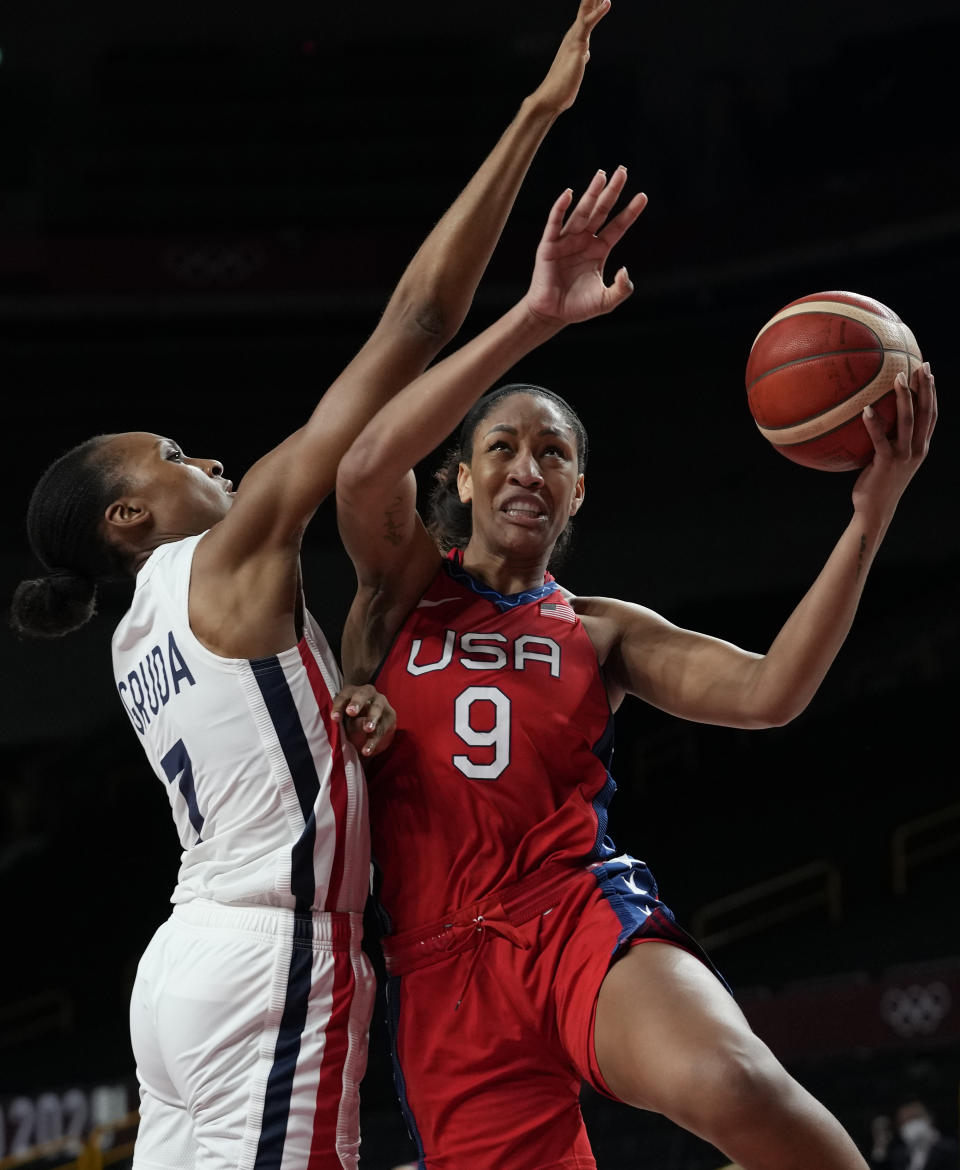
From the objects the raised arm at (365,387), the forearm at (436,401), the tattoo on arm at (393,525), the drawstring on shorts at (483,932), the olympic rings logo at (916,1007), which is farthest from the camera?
the olympic rings logo at (916,1007)

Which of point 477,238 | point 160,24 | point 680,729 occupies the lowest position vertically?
point 680,729

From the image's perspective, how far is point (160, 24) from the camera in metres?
13.5

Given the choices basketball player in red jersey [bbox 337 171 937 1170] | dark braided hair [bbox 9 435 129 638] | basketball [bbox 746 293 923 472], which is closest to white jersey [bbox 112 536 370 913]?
basketball player in red jersey [bbox 337 171 937 1170]

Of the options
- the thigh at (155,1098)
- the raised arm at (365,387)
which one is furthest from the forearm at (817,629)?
the thigh at (155,1098)

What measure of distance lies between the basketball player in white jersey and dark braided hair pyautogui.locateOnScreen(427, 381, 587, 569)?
2.32 ft

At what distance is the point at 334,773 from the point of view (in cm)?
294

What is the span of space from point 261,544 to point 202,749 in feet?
1.46

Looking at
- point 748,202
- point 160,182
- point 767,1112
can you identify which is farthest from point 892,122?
point 767,1112

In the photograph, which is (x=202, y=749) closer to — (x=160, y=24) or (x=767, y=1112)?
(x=767, y=1112)

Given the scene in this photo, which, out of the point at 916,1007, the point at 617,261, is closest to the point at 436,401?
the point at 916,1007

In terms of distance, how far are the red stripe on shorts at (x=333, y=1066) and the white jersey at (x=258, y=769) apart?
0.14m

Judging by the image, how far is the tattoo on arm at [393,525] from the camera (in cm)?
314

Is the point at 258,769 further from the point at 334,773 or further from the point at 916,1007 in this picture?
the point at 916,1007

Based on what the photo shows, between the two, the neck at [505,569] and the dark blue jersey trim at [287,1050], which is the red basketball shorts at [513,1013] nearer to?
the dark blue jersey trim at [287,1050]
